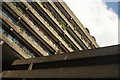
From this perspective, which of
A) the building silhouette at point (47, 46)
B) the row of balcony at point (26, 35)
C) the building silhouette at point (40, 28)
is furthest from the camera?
the row of balcony at point (26, 35)

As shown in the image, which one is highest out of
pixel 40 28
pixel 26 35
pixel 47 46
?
pixel 26 35

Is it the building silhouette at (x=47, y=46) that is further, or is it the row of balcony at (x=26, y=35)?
the row of balcony at (x=26, y=35)

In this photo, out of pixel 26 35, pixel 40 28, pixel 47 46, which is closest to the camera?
pixel 26 35

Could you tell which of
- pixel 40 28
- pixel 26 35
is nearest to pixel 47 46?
pixel 40 28

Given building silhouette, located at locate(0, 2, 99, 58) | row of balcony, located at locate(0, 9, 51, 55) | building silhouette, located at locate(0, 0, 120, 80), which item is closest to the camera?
building silhouette, located at locate(0, 0, 120, 80)

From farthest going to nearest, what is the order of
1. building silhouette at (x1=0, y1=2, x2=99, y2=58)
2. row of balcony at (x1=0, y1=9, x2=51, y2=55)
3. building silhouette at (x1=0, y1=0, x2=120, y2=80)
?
row of balcony at (x1=0, y1=9, x2=51, y2=55) → building silhouette at (x1=0, y1=2, x2=99, y2=58) → building silhouette at (x1=0, y1=0, x2=120, y2=80)

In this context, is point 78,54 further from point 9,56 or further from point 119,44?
point 9,56

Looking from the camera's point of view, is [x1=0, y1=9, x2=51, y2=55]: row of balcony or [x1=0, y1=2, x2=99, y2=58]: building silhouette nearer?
[x1=0, y1=2, x2=99, y2=58]: building silhouette

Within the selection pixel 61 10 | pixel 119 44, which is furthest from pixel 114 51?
pixel 61 10

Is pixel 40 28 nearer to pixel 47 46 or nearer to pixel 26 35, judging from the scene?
pixel 47 46

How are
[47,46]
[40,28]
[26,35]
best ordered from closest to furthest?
[26,35] → [47,46] → [40,28]

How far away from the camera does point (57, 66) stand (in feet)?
34.9

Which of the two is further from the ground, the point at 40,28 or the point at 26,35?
the point at 26,35

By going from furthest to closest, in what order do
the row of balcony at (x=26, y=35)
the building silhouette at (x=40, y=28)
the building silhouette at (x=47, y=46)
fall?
the row of balcony at (x=26, y=35) → the building silhouette at (x=40, y=28) → the building silhouette at (x=47, y=46)
